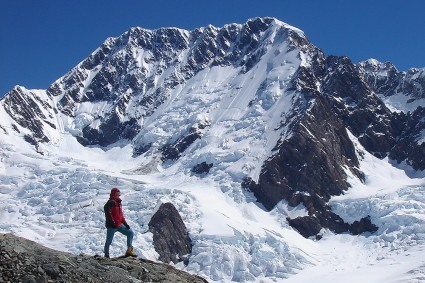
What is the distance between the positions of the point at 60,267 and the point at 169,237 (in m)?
144

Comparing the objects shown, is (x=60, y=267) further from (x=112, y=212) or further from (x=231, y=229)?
(x=231, y=229)

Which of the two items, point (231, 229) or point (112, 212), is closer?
point (112, 212)

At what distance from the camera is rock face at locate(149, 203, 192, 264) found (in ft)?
535

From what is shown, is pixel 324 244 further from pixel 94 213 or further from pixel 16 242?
pixel 16 242

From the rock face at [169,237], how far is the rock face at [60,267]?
135836 mm

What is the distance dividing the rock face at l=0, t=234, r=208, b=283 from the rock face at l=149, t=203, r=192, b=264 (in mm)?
135836

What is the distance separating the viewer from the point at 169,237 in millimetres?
166125

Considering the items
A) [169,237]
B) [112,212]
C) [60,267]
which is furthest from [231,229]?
[60,267]

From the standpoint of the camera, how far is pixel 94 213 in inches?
6698

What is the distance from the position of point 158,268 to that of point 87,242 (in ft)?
412

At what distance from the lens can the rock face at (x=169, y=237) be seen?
535ft

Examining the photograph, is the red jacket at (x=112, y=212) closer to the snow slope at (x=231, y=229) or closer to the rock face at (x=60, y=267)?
the rock face at (x=60, y=267)

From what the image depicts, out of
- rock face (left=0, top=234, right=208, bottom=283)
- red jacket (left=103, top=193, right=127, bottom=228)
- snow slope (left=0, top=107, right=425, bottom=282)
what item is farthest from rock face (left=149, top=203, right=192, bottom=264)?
rock face (left=0, top=234, right=208, bottom=283)

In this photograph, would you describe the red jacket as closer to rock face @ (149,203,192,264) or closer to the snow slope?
the snow slope
